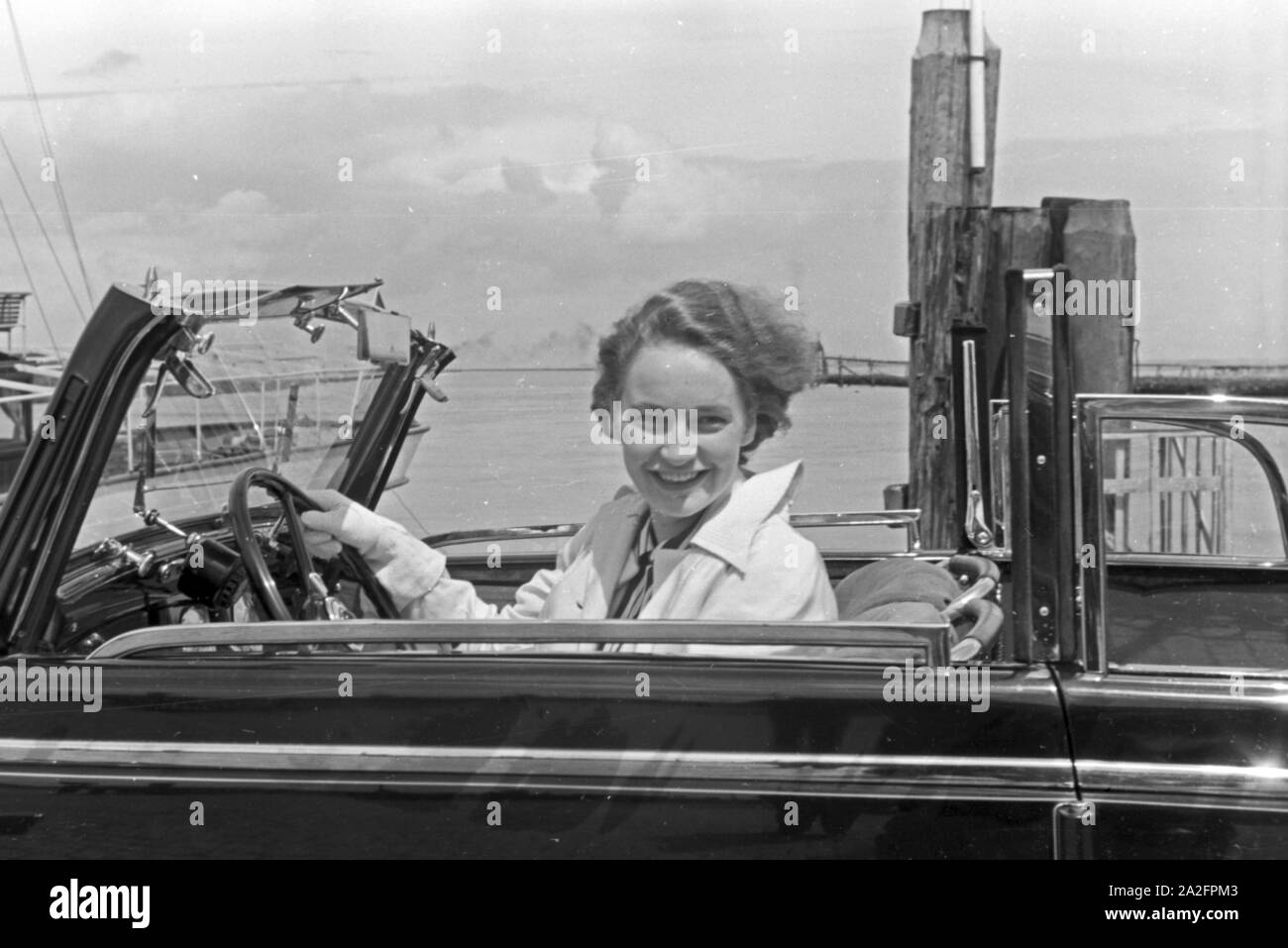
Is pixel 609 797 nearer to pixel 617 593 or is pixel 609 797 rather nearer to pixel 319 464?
pixel 617 593

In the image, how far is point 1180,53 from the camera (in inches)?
166

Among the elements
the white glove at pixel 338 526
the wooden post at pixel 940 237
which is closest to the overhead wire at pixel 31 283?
the white glove at pixel 338 526

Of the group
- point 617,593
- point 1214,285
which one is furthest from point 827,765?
point 1214,285

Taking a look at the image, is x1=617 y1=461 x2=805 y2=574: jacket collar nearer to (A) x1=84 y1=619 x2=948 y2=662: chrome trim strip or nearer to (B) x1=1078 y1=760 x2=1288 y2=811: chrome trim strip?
(A) x1=84 y1=619 x2=948 y2=662: chrome trim strip

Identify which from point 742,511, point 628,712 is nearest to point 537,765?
point 628,712

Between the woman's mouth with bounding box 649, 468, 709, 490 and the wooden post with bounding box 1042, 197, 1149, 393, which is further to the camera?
the wooden post with bounding box 1042, 197, 1149, 393

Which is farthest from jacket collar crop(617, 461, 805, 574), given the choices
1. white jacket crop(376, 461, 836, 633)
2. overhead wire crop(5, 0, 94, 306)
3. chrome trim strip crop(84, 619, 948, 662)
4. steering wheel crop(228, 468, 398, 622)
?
overhead wire crop(5, 0, 94, 306)

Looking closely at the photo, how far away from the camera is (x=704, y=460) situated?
2.23 m

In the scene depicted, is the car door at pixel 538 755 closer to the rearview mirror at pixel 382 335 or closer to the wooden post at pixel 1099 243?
→ the rearview mirror at pixel 382 335

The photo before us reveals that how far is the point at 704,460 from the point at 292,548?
76 cm

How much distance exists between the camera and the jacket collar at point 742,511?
2.17 meters

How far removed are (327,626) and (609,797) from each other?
48 cm

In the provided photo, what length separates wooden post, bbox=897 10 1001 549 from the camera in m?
4.46

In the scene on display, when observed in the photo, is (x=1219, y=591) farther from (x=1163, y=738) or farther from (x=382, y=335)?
(x=382, y=335)
